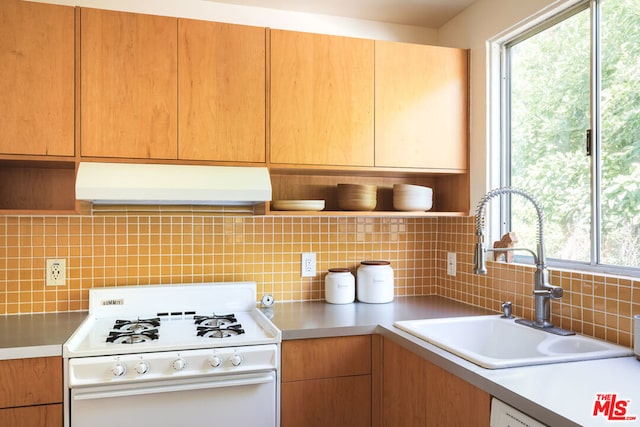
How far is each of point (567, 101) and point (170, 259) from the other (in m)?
1.96

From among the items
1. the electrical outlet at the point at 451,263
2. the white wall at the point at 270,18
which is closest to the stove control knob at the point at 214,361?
the electrical outlet at the point at 451,263

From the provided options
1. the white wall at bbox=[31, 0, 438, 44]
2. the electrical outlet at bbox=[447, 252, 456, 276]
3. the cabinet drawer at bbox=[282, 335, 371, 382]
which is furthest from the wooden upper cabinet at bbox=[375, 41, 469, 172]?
the cabinet drawer at bbox=[282, 335, 371, 382]

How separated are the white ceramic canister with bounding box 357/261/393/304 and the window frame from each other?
1.91 ft

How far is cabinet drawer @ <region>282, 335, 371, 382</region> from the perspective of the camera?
2.04 m

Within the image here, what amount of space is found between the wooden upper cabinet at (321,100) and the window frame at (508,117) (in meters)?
0.62

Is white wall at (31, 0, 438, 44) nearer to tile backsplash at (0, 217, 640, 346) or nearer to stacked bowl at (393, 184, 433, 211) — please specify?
stacked bowl at (393, 184, 433, 211)

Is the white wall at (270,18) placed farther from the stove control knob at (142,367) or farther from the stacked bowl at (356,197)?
the stove control knob at (142,367)

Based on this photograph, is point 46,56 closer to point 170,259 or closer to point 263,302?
A: point 170,259

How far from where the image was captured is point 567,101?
2084mm

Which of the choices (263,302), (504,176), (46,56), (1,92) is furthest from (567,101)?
(1,92)

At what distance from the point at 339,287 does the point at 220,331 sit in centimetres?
75

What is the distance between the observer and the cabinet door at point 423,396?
1511mm

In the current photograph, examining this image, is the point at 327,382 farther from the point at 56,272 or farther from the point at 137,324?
the point at 56,272

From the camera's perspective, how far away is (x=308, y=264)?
271cm
